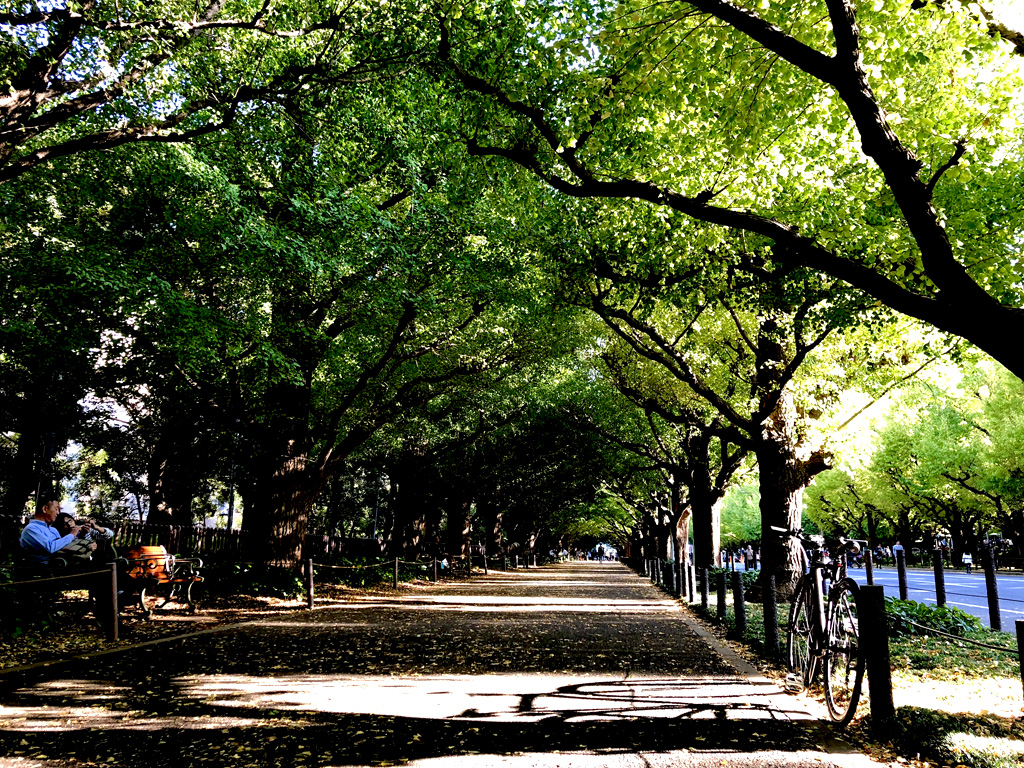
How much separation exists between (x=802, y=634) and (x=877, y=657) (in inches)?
74.4

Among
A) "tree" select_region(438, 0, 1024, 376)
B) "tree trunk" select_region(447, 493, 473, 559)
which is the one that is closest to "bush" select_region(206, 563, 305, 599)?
"tree" select_region(438, 0, 1024, 376)

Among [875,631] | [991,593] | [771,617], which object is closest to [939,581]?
[991,593]

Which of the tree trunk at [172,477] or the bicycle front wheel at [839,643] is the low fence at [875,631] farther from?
the tree trunk at [172,477]

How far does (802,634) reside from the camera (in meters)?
7.04

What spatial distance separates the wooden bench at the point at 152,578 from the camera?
424 inches

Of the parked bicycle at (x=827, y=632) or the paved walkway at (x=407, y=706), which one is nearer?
the paved walkway at (x=407, y=706)

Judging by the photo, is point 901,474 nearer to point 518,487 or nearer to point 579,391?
point 518,487

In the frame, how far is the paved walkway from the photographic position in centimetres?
454

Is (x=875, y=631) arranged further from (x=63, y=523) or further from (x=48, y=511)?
(x=63, y=523)

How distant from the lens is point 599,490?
50062 mm

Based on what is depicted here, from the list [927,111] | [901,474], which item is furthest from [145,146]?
[901,474]

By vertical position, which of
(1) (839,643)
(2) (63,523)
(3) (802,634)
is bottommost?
(3) (802,634)

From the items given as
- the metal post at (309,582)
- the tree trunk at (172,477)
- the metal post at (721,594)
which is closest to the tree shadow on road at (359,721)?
the metal post at (721,594)

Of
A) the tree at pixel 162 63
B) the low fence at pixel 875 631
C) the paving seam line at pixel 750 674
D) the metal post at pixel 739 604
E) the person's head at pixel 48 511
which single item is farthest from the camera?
the metal post at pixel 739 604
